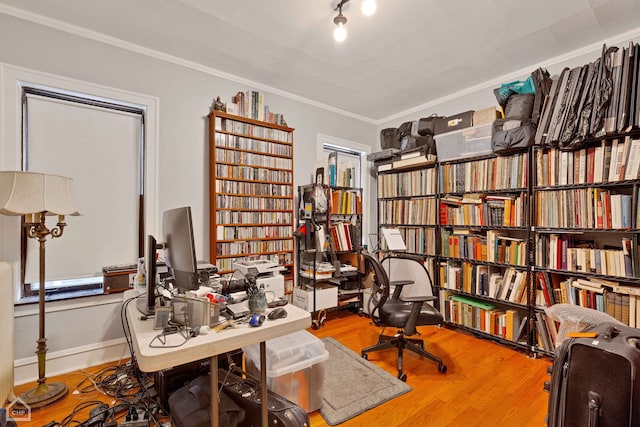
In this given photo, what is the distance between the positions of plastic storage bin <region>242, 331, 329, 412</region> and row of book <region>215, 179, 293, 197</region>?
158cm

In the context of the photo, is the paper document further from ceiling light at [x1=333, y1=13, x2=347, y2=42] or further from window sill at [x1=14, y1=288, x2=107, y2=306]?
window sill at [x1=14, y1=288, x2=107, y2=306]

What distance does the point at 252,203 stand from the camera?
301 centimetres

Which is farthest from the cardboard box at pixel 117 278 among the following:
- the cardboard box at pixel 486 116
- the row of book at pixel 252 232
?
the cardboard box at pixel 486 116

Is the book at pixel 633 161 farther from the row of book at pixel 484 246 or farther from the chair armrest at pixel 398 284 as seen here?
the chair armrest at pixel 398 284

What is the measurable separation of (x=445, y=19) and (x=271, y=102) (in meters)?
1.94

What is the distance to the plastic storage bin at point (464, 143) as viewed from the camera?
2824 mm

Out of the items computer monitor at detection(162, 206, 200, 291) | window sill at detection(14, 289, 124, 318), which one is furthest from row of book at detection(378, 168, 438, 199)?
window sill at detection(14, 289, 124, 318)

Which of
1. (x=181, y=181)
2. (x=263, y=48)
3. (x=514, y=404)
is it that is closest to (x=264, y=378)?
(x=514, y=404)

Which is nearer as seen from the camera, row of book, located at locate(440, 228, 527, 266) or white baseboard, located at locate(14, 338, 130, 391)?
white baseboard, located at locate(14, 338, 130, 391)

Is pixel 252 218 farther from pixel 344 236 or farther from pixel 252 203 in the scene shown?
pixel 344 236

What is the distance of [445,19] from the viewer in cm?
215

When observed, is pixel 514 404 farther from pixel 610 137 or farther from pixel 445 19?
pixel 445 19

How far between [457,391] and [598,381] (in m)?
0.92

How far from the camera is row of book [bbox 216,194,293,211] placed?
284 cm
